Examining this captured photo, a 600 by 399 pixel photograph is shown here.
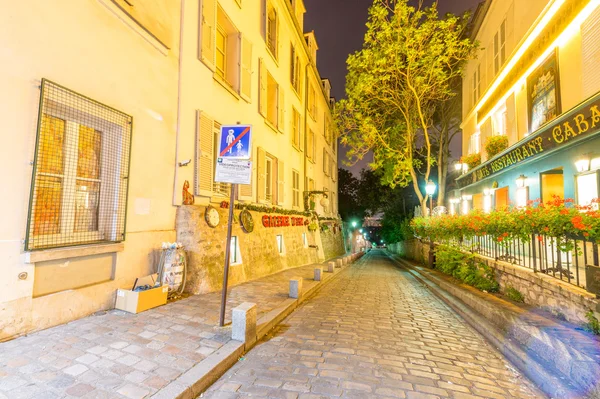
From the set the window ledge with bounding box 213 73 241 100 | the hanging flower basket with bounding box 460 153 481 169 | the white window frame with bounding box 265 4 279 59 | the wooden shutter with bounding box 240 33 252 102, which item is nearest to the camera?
the window ledge with bounding box 213 73 241 100

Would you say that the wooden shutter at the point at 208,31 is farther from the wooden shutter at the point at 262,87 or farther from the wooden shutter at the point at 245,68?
the wooden shutter at the point at 262,87

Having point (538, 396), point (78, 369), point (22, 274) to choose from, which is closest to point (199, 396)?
point (78, 369)

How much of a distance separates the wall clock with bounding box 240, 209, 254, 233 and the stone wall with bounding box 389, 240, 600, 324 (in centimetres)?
663

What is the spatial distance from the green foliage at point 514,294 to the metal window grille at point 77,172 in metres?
7.69

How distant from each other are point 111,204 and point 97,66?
2.32 meters

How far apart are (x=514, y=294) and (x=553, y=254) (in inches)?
53.2

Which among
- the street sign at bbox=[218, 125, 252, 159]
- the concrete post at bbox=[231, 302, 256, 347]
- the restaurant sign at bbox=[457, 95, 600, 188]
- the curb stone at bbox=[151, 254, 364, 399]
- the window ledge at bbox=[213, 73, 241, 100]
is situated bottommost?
the curb stone at bbox=[151, 254, 364, 399]

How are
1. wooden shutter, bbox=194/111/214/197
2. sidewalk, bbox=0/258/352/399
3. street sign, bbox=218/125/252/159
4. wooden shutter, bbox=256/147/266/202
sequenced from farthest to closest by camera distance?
wooden shutter, bbox=256/147/266/202, wooden shutter, bbox=194/111/214/197, street sign, bbox=218/125/252/159, sidewalk, bbox=0/258/352/399

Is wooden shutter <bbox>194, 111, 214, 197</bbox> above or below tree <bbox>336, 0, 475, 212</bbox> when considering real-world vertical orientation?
below

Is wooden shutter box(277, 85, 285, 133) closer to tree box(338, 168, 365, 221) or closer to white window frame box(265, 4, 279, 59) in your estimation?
white window frame box(265, 4, 279, 59)

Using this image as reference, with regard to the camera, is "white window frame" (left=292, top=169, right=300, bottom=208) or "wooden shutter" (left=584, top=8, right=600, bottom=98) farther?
Answer: "white window frame" (left=292, top=169, right=300, bottom=208)

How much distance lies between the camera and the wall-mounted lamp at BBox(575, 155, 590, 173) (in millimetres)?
6973

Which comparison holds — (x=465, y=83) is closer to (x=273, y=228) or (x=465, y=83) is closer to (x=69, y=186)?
(x=273, y=228)

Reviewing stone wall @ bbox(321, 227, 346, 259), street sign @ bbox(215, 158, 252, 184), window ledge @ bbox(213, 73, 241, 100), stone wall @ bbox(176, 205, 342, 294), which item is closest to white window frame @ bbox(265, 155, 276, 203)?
stone wall @ bbox(176, 205, 342, 294)
